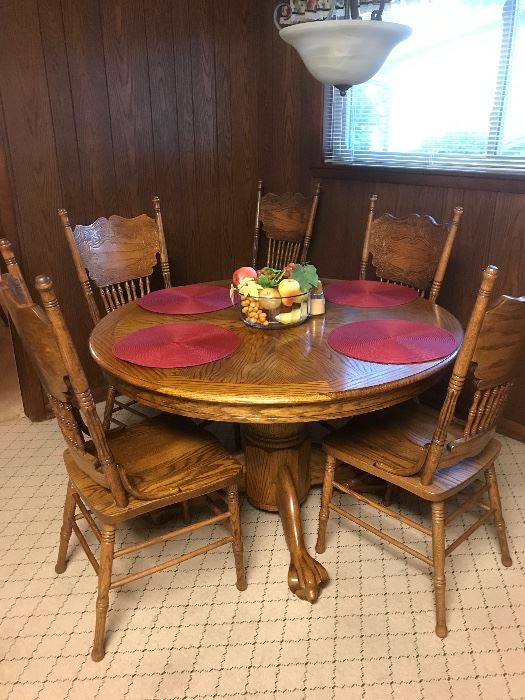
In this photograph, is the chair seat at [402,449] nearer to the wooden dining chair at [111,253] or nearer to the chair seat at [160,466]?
the chair seat at [160,466]

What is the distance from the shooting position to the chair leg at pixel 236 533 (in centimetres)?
172

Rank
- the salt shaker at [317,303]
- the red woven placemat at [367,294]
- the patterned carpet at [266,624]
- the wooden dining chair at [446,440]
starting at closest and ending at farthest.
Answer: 1. the wooden dining chair at [446,440]
2. the patterned carpet at [266,624]
3. the salt shaker at [317,303]
4. the red woven placemat at [367,294]

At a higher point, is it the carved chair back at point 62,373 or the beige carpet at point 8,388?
the carved chair back at point 62,373

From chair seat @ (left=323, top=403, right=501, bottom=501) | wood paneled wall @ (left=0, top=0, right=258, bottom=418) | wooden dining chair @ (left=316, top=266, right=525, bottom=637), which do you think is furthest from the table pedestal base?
wood paneled wall @ (left=0, top=0, right=258, bottom=418)

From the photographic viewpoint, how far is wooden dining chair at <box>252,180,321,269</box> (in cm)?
301

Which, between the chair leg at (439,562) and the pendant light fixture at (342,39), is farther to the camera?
the chair leg at (439,562)

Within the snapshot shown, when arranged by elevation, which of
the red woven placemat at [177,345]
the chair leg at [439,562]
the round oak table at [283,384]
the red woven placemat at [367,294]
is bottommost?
the chair leg at [439,562]

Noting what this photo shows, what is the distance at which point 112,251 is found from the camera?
8.16ft

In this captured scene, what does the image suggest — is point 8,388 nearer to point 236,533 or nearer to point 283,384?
point 236,533

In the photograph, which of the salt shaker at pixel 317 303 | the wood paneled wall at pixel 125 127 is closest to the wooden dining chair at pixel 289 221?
the wood paneled wall at pixel 125 127

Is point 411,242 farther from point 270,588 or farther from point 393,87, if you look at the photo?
point 270,588

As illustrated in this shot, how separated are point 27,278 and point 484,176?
2125 mm

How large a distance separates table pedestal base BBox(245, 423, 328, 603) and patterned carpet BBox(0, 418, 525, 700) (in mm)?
68

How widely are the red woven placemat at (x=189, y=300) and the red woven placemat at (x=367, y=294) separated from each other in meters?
0.42
